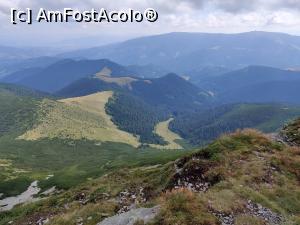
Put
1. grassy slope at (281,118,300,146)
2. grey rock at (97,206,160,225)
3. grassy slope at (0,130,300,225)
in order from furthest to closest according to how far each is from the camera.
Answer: grassy slope at (281,118,300,146), grassy slope at (0,130,300,225), grey rock at (97,206,160,225)

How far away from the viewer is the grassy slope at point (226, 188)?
25578 millimetres

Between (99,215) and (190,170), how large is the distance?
336 inches

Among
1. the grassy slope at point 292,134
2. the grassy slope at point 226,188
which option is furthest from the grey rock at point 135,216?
the grassy slope at point 292,134

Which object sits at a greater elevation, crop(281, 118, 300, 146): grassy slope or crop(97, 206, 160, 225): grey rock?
crop(281, 118, 300, 146): grassy slope

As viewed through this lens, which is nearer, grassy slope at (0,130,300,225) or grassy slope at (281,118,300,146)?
grassy slope at (0,130,300,225)

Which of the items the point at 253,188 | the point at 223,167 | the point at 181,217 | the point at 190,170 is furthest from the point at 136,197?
the point at 181,217

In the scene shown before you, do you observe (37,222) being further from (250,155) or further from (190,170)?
(250,155)

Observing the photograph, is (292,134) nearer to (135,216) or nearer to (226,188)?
(226,188)

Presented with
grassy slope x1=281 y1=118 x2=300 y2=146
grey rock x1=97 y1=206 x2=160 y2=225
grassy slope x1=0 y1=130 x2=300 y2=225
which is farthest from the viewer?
grassy slope x1=281 y1=118 x2=300 y2=146

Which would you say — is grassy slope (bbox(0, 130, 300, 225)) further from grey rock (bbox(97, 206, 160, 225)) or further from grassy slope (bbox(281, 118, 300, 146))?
grassy slope (bbox(281, 118, 300, 146))

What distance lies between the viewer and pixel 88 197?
43.7 meters

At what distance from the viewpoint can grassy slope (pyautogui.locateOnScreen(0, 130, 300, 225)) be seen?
2558cm

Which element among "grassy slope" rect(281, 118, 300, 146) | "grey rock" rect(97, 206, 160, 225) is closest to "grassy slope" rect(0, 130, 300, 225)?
"grey rock" rect(97, 206, 160, 225)

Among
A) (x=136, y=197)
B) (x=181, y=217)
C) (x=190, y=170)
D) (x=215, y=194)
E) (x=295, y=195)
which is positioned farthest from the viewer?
(x=136, y=197)
